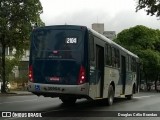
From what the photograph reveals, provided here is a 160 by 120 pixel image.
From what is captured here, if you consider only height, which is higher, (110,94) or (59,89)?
(59,89)

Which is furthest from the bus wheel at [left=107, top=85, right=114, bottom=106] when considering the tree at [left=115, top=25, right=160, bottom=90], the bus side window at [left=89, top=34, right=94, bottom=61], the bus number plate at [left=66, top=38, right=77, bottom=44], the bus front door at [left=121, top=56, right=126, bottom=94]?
the tree at [left=115, top=25, right=160, bottom=90]

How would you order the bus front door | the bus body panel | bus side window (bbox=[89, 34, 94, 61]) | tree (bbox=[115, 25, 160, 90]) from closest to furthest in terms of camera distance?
the bus body panel < bus side window (bbox=[89, 34, 94, 61]) < the bus front door < tree (bbox=[115, 25, 160, 90])

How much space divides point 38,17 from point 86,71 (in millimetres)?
22364

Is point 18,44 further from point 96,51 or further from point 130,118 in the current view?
point 130,118

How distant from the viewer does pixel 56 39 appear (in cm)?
1805

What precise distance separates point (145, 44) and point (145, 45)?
0.16m

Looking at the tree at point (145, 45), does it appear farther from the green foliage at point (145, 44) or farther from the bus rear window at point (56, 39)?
the bus rear window at point (56, 39)

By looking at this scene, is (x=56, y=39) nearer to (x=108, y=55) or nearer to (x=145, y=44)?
(x=108, y=55)

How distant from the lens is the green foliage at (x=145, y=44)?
7256cm

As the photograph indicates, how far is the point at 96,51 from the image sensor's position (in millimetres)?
19109

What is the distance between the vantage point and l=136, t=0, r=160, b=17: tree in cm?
2397

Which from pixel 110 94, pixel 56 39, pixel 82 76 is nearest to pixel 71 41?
pixel 56 39

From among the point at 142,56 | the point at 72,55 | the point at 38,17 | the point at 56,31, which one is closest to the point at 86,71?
the point at 72,55

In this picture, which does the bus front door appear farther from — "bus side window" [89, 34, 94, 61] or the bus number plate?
the bus number plate
